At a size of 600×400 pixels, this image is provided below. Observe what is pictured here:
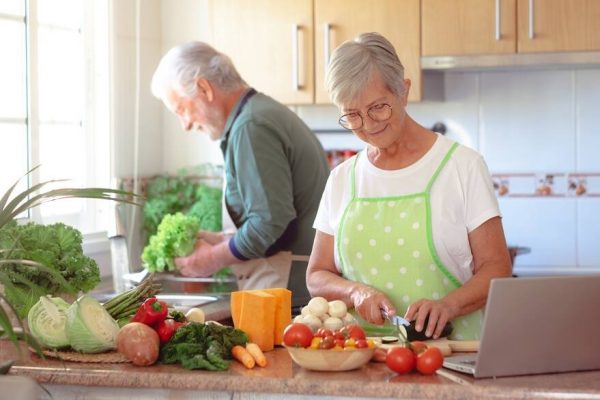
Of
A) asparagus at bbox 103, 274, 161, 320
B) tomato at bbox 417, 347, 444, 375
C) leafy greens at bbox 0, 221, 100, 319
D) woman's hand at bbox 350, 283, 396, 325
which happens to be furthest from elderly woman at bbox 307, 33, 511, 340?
leafy greens at bbox 0, 221, 100, 319

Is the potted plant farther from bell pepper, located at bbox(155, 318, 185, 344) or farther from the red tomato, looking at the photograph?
the red tomato

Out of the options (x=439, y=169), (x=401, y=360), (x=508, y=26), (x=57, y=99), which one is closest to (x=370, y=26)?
(x=508, y=26)

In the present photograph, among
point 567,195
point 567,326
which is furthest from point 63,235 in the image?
point 567,195

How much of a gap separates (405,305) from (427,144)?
395 mm

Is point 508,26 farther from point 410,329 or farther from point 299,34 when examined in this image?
point 410,329

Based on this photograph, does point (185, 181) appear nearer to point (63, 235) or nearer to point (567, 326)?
point (63, 235)

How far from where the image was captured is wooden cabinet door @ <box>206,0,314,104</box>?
14.7ft

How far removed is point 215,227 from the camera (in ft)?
14.6

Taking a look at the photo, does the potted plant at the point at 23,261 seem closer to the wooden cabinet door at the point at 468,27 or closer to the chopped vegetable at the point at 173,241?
the chopped vegetable at the point at 173,241

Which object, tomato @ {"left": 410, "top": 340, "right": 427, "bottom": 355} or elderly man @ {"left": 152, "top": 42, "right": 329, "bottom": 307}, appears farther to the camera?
elderly man @ {"left": 152, "top": 42, "right": 329, "bottom": 307}

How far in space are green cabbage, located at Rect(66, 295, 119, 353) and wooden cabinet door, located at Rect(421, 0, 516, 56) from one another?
235 centimetres

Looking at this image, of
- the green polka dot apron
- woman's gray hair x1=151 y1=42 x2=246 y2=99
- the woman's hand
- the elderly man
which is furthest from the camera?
woman's gray hair x1=151 y1=42 x2=246 y2=99

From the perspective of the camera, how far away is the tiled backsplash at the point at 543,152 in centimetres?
444

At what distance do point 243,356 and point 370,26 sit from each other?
2.46 m
